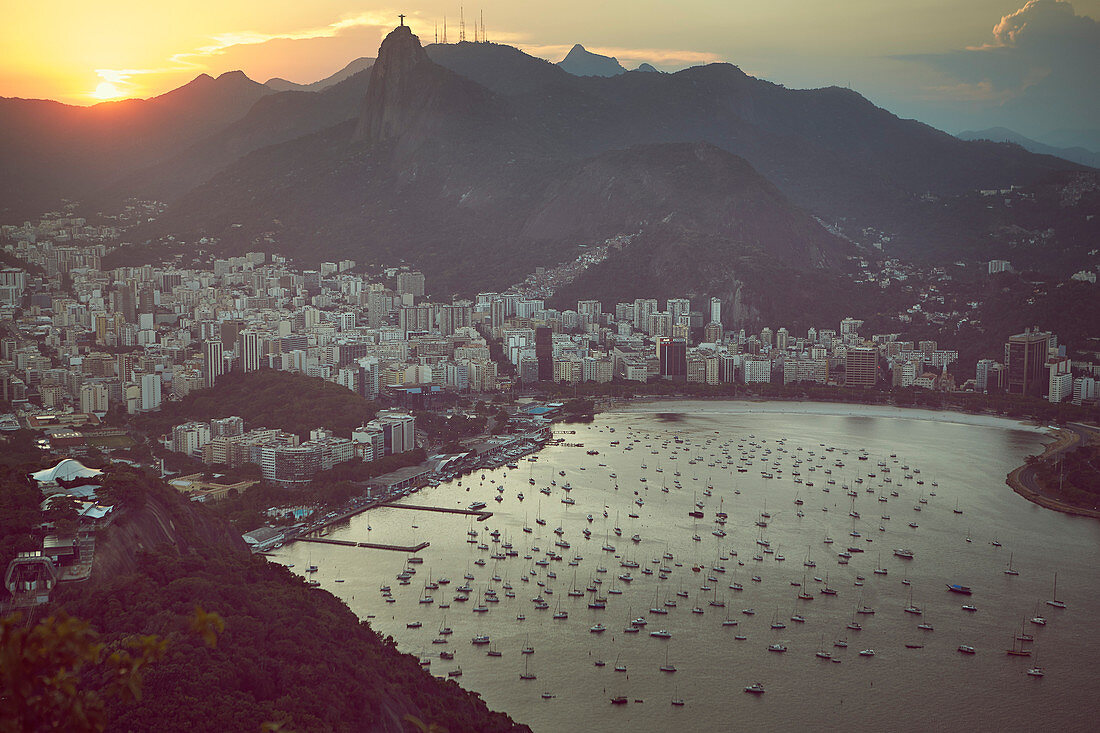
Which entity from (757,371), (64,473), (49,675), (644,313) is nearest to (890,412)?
(757,371)

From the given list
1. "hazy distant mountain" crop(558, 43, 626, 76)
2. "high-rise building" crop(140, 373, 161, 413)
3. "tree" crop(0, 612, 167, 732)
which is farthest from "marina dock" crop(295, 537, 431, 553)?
"hazy distant mountain" crop(558, 43, 626, 76)

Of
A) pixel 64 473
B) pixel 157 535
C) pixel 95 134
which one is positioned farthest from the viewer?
pixel 95 134

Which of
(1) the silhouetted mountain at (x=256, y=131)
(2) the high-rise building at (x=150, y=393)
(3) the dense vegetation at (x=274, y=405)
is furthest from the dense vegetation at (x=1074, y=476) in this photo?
(1) the silhouetted mountain at (x=256, y=131)

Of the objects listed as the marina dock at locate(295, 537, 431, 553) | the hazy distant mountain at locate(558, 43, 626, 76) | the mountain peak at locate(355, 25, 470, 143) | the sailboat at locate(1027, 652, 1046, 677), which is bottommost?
the sailboat at locate(1027, 652, 1046, 677)

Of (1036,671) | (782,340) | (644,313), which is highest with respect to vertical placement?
(644,313)

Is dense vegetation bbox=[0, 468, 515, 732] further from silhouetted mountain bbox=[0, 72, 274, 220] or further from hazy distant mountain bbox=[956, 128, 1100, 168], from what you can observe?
hazy distant mountain bbox=[956, 128, 1100, 168]

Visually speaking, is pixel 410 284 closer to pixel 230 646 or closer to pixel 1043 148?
pixel 230 646
